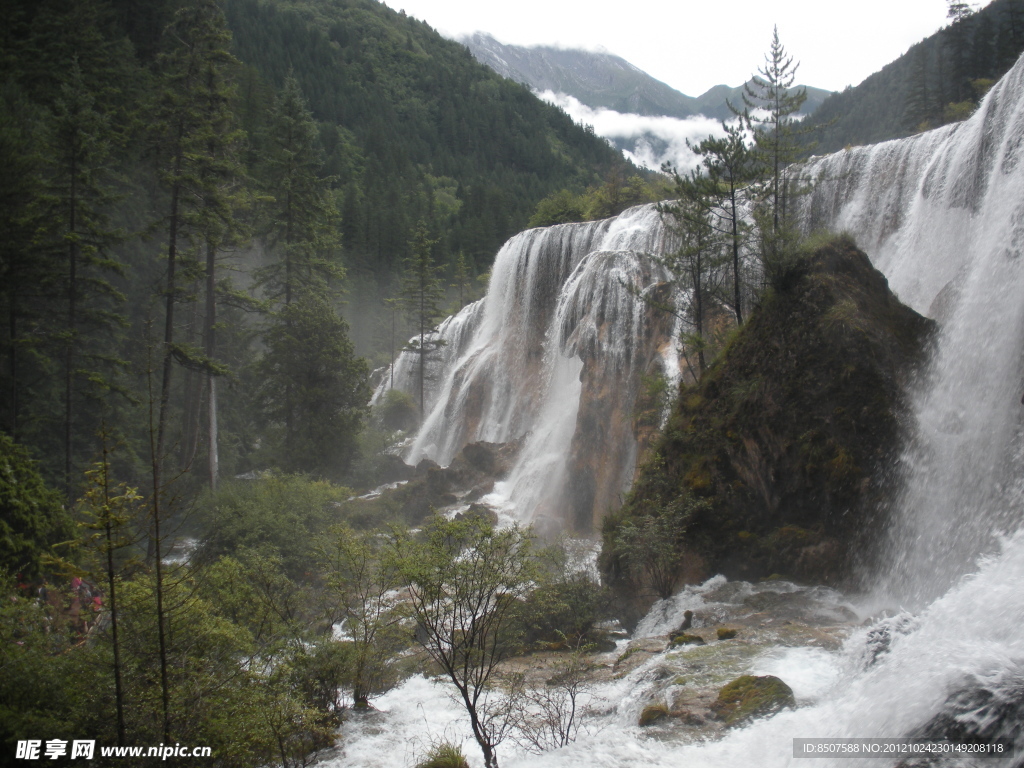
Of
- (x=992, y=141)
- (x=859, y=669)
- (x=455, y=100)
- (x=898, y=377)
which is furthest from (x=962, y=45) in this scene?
(x=455, y=100)

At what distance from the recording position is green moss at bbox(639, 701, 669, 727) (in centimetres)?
761

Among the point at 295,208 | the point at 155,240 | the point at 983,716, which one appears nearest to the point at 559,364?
the point at 295,208

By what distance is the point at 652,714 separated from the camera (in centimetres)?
766

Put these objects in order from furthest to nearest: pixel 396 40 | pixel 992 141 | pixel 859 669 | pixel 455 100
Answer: pixel 396 40
pixel 455 100
pixel 992 141
pixel 859 669

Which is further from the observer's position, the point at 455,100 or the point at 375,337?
the point at 455,100

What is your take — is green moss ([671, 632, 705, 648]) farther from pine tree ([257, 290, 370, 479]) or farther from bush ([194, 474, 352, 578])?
pine tree ([257, 290, 370, 479])

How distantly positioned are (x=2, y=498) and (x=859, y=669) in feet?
45.0

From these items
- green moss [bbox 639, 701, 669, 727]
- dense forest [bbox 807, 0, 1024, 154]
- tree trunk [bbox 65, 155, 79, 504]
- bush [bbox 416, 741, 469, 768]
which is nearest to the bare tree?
bush [bbox 416, 741, 469, 768]

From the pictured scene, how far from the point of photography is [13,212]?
1797 cm

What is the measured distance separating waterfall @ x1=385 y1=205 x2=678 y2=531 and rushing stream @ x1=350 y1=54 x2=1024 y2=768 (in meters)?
0.68

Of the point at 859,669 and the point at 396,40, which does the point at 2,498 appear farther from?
the point at 396,40

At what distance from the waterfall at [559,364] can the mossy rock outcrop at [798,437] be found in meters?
4.92

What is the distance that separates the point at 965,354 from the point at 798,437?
320 centimetres

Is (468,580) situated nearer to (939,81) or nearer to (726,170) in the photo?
(726,170)
